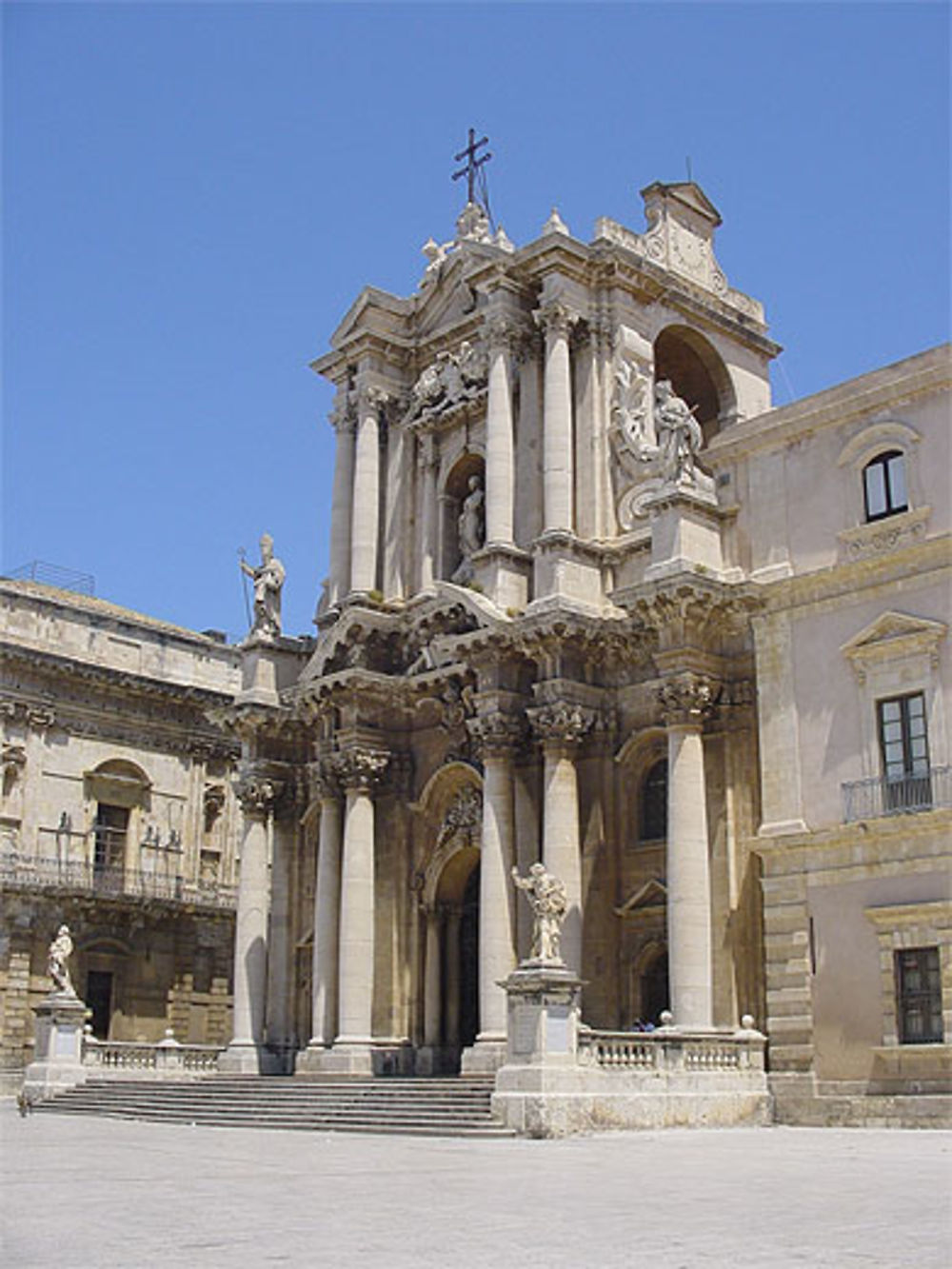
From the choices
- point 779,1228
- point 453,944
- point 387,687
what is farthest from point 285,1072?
point 779,1228

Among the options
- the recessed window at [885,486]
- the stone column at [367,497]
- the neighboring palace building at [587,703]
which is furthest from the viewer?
the stone column at [367,497]

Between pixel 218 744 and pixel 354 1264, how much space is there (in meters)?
36.5

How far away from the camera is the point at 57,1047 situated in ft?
102

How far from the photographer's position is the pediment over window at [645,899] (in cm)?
2731

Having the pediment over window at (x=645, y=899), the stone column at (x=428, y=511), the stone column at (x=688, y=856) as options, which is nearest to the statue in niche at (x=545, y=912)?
the stone column at (x=688, y=856)

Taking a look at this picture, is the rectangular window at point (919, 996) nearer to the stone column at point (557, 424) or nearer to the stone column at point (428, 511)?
the stone column at point (557, 424)

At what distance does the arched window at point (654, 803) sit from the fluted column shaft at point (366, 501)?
8.20 metres

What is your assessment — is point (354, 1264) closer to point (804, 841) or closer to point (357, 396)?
point (804, 841)

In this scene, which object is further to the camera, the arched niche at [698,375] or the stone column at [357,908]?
the arched niche at [698,375]

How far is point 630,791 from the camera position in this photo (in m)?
28.5

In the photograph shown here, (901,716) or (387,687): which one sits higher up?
(387,687)

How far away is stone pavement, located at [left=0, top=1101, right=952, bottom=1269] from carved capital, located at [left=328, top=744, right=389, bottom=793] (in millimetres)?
12702

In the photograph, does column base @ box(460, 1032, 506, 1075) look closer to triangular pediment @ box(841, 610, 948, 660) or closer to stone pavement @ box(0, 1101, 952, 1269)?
stone pavement @ box(0, 1101, 952, 1269)

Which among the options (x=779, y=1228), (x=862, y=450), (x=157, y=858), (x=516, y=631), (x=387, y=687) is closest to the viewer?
(x=779, y=1228)
